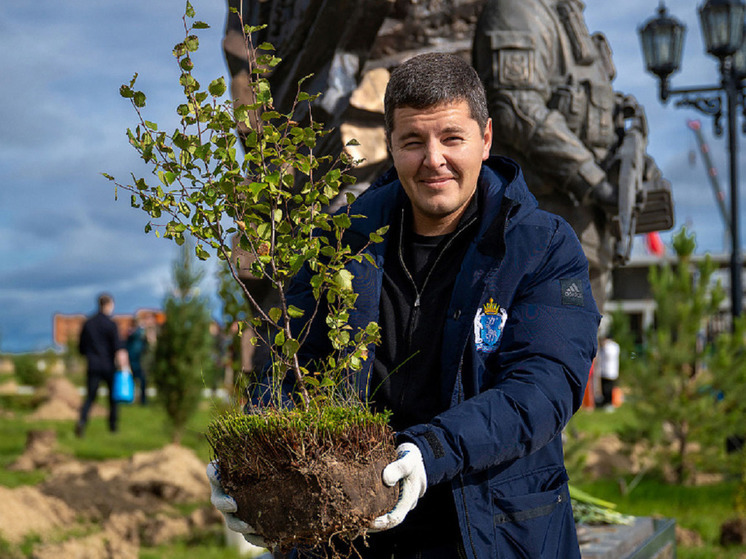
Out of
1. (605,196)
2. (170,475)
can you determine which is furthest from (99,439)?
(605,196)

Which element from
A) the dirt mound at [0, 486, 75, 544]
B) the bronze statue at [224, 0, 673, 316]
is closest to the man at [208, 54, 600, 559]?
the bronze statue at [224, 0, 673, 316]

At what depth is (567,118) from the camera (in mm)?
4707

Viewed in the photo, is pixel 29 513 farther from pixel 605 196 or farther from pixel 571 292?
pixel 571 292

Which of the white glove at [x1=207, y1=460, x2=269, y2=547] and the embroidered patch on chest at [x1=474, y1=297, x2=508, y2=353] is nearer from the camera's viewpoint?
the white glove at [x1=207, y1=460, x2=269, y2=547]

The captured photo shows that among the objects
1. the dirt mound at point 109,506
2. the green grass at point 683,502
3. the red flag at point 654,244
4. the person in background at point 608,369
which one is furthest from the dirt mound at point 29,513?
the red flag at point 654,244

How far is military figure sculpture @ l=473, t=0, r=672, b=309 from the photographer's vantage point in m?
4.45

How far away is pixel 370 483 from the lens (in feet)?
6.17

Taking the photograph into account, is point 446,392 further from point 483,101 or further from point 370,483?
point 483,101

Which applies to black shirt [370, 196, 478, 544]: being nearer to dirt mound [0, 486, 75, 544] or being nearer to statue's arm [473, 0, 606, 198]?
statue's arm [473, 0, 606, 198]

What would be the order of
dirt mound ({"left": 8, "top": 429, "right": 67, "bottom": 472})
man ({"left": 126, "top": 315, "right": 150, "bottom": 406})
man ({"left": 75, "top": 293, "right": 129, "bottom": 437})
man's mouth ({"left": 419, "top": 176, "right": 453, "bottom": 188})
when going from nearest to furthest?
man's mouth ({"left": 419, "top": 176, "right": 453, "bottom": 188})
dirt mound ({"left": 8, "top": 429, "right": 67, "bottom": 472})
man ({"left": 75, "top": 293, "right": 129, "bottom": 437})
man ({"left": 126, "top": 315, "right": 150, "bottom": 406})

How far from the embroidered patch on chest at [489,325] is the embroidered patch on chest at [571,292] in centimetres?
15

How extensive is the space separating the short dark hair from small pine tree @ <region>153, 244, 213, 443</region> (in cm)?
1104

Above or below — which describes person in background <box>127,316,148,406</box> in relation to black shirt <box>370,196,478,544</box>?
below

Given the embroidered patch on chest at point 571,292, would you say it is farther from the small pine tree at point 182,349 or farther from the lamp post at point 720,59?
the small pine tree at point 182,349
